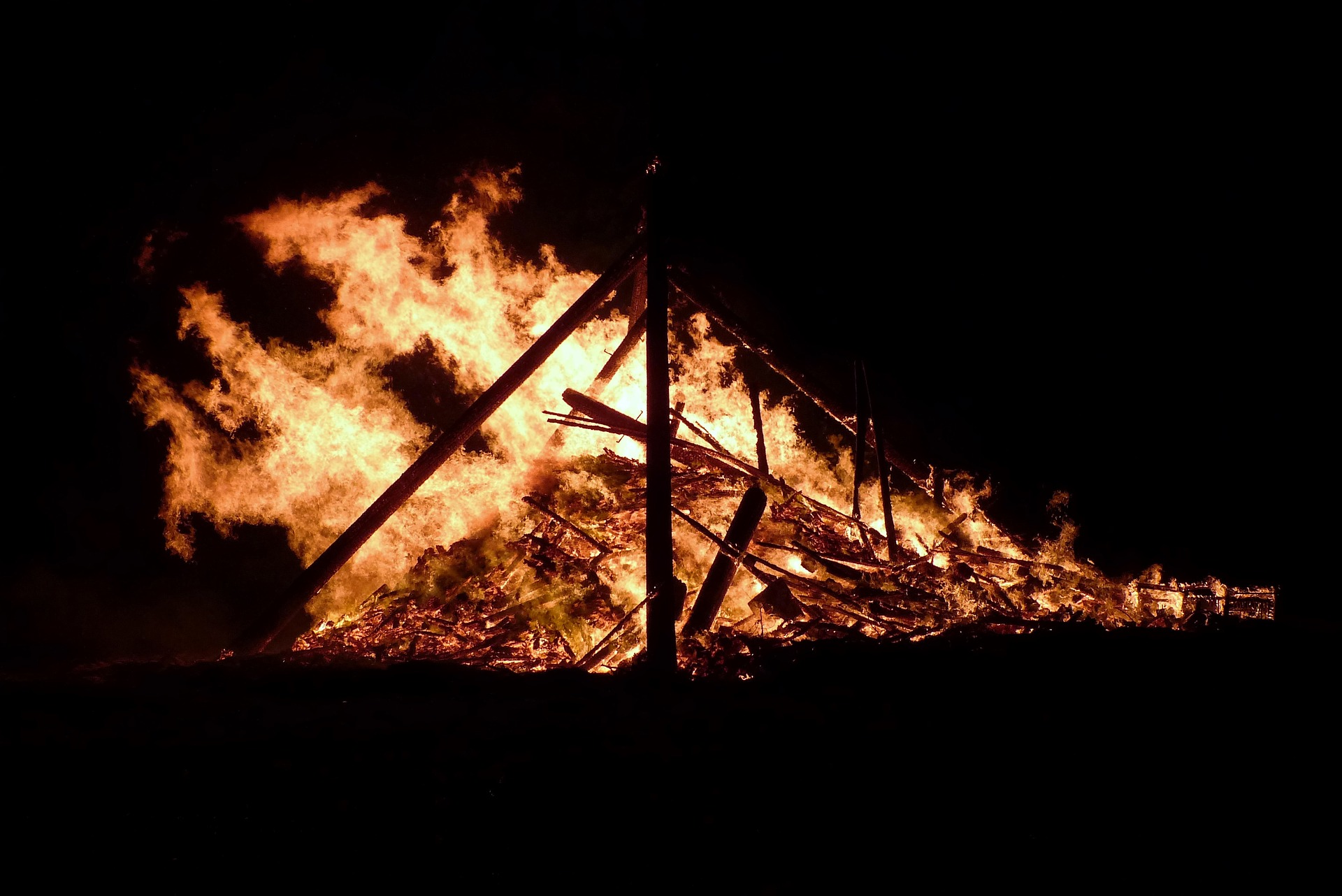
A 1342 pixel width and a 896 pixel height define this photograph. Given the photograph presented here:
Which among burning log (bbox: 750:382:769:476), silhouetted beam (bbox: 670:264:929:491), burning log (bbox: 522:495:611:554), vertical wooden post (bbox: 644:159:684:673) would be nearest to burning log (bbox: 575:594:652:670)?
vertical wooden post (bbox: 644:159:684:673)

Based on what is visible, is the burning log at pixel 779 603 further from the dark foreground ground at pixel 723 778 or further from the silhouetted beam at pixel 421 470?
the silhouetted beam at pixel 421 470

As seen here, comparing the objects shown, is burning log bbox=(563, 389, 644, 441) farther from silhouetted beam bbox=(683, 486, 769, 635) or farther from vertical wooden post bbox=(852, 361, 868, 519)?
vertical wooden post bbox=(852, 361, 868, 519)

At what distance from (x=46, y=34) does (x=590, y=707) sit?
9726 mm

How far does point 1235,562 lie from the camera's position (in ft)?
26.4

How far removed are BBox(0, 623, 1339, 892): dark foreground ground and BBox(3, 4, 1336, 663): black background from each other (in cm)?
457

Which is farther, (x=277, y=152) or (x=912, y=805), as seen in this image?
(x=277, y=152)

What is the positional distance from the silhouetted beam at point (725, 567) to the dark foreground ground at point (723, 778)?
149cm

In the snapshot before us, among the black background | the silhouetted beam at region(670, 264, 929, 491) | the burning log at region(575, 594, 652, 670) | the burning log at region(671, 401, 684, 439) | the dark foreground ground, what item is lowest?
the dark foreground ground

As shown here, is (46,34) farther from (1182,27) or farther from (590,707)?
(1182,27)

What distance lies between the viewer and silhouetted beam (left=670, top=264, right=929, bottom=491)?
6.11m

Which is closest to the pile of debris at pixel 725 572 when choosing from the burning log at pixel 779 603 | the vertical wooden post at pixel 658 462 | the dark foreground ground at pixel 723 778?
the burning log at pixel 779 603

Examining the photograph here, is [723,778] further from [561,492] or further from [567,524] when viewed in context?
[561,492]

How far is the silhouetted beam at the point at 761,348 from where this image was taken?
6109 millimetres

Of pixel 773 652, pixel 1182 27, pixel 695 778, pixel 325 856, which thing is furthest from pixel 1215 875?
pixel 1182 27
